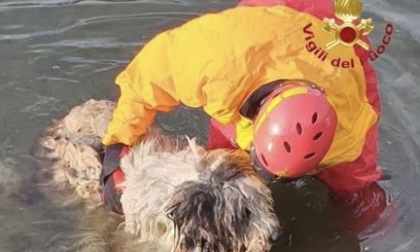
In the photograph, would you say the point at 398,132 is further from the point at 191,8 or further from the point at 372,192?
the point at 191,8

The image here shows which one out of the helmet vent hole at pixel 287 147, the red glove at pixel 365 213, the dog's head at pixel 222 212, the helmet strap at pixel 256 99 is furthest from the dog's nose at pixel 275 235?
the red glove at pixel 365 213

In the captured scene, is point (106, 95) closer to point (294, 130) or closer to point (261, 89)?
point (261, 89)

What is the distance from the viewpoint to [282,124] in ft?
16.9

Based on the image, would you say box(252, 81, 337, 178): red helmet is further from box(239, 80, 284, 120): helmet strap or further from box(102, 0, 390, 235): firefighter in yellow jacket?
box(239, 80, 284, 120): helmet strap

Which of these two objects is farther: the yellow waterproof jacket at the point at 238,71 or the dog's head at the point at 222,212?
the yellow waterproof jacket at the point at 238,71

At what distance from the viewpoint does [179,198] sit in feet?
17.9

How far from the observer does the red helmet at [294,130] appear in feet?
16.9

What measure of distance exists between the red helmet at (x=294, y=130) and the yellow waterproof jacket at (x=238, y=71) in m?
0.31

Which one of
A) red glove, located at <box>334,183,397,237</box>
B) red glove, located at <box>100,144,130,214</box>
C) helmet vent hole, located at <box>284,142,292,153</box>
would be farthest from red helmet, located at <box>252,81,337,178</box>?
red glove, located at <box>334,183,397,237</box>

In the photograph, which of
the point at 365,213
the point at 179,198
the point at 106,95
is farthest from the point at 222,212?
the point at 106,95

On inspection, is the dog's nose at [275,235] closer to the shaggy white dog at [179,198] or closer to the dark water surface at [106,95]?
the shaggy white dog at [179,198]

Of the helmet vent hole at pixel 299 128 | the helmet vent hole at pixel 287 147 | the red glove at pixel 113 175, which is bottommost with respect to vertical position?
the red glove at pixel 113 175

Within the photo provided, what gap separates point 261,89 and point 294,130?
52cm

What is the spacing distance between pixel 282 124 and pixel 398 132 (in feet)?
8.24
